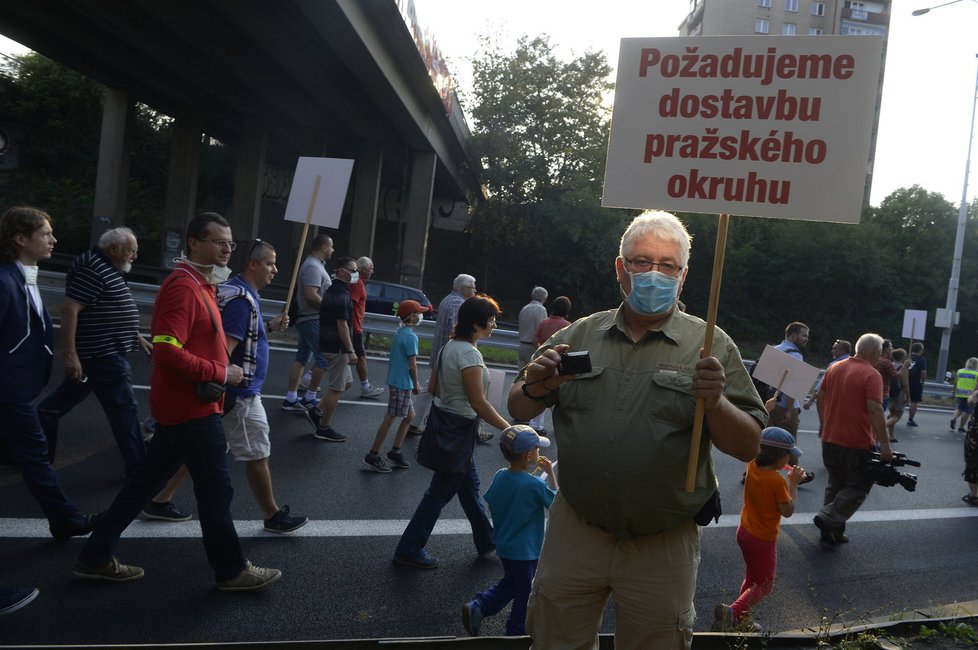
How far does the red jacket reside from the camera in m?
3.93

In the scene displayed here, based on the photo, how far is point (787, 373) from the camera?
627 centimetres

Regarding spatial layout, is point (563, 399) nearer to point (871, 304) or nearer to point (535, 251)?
point (535, 251)

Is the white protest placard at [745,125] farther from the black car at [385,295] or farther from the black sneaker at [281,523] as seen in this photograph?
the black car at [385,295]

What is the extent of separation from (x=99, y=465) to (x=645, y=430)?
5.30 metres

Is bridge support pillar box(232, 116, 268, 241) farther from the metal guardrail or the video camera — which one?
the video camera

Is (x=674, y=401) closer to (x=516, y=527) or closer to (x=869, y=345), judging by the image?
Answer: (x=516, y=527)

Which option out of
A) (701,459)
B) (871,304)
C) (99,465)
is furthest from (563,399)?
(871,304)

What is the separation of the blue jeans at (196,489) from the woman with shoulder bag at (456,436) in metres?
1.13

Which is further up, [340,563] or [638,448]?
[638,448]

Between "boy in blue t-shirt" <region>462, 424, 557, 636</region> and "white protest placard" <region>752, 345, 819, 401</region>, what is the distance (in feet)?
9.35

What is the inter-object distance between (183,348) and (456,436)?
174 centimetres

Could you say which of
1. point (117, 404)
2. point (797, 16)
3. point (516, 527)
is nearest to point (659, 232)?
point (516, 527)

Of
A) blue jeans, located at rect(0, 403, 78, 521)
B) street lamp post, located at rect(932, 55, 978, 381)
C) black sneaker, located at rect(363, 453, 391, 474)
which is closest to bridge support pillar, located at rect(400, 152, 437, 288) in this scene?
street lamp post, located at rect(932, 55, 978, 381)

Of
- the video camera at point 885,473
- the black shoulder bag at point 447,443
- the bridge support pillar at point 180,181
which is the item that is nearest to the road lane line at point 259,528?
the black shoulder bag at point 447,443
